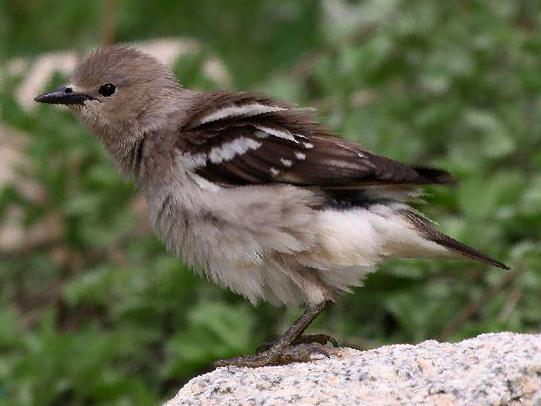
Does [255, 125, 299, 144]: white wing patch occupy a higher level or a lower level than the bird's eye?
lower

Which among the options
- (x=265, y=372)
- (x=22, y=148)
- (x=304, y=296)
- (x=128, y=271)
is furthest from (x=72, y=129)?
(x=265, y=372)

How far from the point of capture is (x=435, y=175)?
17.2ft

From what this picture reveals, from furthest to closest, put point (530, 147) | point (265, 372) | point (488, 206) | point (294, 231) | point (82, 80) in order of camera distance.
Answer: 1. point (530, 147)
2. point (488, 206)
3. point (82, 80)
4. point (294, 231)
5. point (265, 372)

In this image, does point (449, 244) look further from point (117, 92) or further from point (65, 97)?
point (65, 97)

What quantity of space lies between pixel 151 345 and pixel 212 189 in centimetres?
277

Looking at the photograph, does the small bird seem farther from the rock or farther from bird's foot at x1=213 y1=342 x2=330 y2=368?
the rock

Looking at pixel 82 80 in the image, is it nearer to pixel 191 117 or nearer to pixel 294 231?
pixel 191 117

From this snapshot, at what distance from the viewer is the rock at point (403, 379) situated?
407cm

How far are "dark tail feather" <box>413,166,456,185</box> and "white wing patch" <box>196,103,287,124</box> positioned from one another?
747 mm

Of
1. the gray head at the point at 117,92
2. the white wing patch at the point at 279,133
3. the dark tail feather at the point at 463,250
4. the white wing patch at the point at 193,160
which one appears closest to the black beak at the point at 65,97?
the gray head at the point at 117,92

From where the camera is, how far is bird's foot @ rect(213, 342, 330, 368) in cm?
497

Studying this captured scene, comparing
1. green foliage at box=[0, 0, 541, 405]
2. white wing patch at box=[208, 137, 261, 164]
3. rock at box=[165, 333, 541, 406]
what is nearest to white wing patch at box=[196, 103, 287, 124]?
white wing patch at box=[208, 137, 261, 164]

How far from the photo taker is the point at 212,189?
5.27 metres

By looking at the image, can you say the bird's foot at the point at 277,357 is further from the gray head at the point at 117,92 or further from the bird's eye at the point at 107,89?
the bird's eye at the point at 107,89
